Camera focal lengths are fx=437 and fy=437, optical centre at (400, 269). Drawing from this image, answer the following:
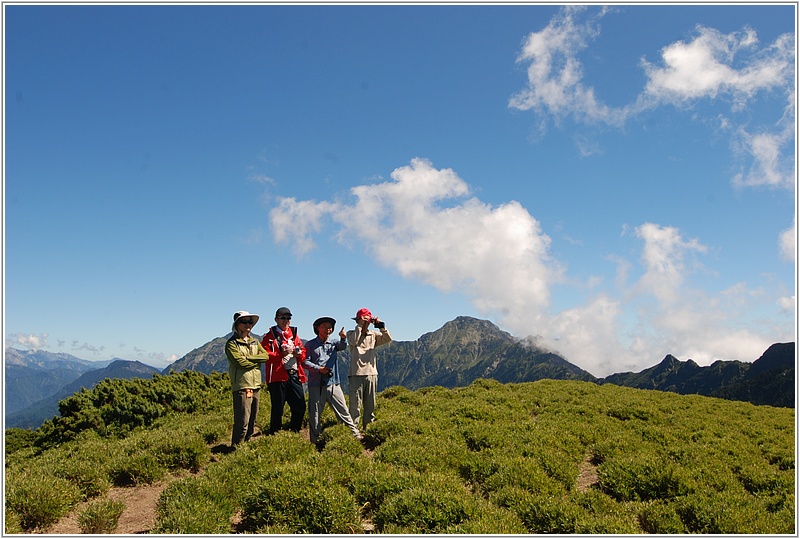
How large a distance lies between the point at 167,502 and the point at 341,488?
322 centimetres

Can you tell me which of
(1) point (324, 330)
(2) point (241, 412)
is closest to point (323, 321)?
(1) point (324, 330)

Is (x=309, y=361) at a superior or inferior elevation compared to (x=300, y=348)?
inferior

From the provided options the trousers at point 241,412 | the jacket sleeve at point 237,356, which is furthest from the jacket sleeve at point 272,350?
the trousers at point 241,412

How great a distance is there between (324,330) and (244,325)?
2078mm

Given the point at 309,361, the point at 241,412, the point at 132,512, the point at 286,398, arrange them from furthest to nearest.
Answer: the point at 286,398 < the point at 309,361 < the point at 241,412 < the point at 132,512

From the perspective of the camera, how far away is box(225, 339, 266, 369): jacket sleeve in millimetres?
11016

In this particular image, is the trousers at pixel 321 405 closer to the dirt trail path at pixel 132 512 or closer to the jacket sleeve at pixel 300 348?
the jacket sleeve at pixel 300 348

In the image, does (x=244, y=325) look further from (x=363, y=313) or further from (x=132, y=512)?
(x=132, y=512)

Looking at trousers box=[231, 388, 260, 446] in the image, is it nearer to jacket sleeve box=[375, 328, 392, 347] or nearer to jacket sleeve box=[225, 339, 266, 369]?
jacket sleeve box=[225, 339, 266, 369]

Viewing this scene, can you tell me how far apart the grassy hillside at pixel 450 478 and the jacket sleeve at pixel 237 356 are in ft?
6.34

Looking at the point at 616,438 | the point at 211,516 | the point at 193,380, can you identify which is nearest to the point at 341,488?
the point at 211,516

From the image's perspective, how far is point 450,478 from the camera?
8.98 m

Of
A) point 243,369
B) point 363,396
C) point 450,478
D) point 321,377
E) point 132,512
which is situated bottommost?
point 132,512

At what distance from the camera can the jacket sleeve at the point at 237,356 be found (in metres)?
11.0
